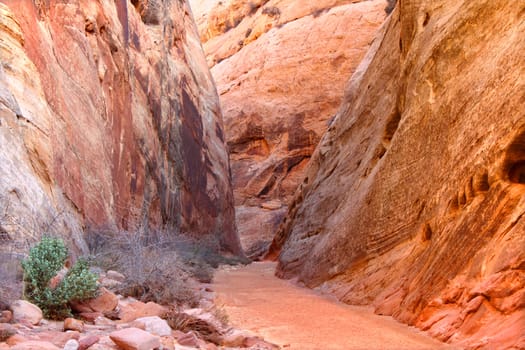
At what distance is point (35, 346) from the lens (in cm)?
303

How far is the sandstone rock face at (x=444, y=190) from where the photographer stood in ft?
16.4

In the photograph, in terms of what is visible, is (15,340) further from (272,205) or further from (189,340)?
(272,205)

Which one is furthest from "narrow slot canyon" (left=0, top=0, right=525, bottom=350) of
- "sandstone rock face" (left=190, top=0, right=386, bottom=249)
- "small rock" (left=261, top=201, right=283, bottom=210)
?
"sandstone rock face" (left=190, top=0, right=386, bottom=249)

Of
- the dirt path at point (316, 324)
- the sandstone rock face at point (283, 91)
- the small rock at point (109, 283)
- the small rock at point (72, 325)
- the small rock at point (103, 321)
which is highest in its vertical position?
the sandstone rock face at point (283, 91)

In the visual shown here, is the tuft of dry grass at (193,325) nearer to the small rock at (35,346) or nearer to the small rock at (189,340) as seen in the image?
the small rock at (189,340)

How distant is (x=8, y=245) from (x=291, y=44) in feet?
115

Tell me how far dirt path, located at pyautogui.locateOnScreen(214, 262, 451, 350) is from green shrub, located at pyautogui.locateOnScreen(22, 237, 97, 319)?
1.87 metres

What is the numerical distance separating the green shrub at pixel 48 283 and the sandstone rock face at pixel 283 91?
83.9 feet

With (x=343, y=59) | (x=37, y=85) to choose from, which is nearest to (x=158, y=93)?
(x=37, y=85)

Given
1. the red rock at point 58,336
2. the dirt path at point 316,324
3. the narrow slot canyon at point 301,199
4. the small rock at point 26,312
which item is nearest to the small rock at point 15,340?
the narrow slot canyon at point 301,199

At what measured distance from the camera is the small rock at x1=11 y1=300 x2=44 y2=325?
12.3 ft

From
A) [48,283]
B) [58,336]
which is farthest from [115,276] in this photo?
[58,336]

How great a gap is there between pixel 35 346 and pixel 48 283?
1.55 meters

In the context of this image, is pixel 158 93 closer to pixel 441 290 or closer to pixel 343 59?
pixel 441 290
